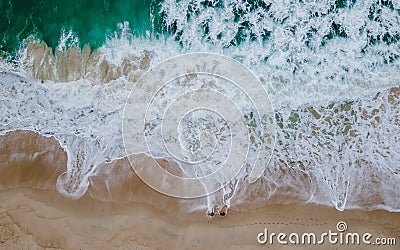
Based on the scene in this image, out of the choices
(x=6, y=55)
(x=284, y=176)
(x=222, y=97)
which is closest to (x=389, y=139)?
(x=284, y=176)

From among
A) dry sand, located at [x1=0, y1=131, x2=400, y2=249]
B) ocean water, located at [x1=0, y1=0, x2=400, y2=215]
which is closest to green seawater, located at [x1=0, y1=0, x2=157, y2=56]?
ocean water, located at [x1=0, y1=0, x2=400, y2=215]

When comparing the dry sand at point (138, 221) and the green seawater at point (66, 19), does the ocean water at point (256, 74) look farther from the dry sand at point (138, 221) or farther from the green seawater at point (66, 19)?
the dry sand at point (138, 221)

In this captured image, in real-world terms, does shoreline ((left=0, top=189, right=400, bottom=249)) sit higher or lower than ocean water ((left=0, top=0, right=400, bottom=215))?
lower

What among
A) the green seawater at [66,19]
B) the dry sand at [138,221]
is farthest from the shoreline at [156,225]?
the green seawater at [66,19]

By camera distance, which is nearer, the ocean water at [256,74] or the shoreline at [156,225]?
the shoreline at [156,225]

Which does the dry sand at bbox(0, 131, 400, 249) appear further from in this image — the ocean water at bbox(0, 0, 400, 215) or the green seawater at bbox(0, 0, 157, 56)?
the green seawater at bbox(0, 0, 157, 56)

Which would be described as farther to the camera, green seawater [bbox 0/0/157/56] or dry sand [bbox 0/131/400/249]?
green seawater [bbox 0/0/157/56]

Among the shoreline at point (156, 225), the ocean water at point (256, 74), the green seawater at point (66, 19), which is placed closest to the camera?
the shoreline at point (156, 225)
